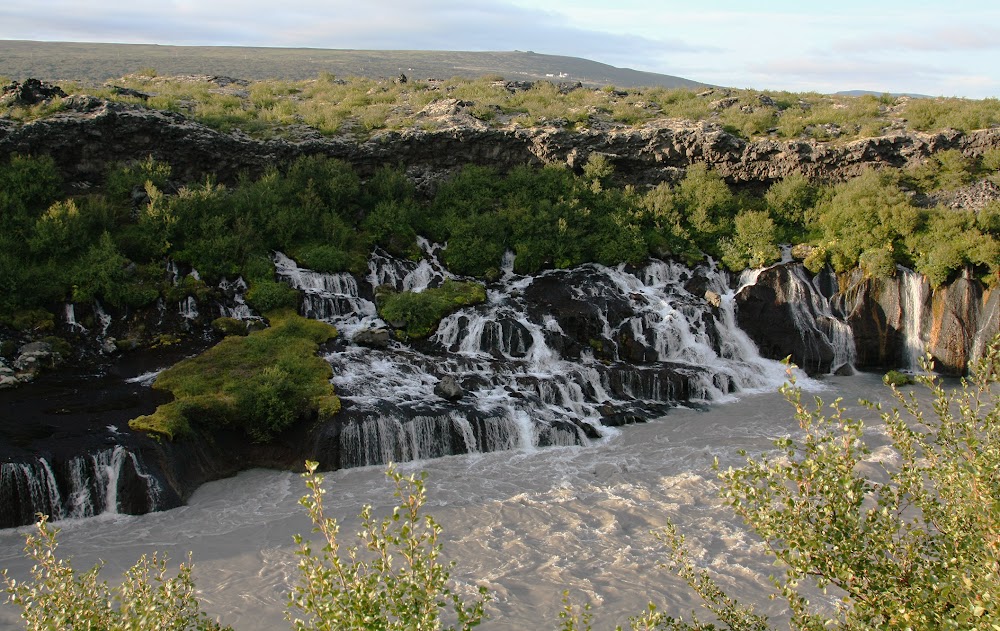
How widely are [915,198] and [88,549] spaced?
99.9ft

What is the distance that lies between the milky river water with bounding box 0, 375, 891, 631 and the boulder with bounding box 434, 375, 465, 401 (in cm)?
224

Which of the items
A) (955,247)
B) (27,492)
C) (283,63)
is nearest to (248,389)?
(27,492)

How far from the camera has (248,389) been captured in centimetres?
1844

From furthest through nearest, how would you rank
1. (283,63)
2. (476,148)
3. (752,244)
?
(283,63) < (476,148) < (752,244)

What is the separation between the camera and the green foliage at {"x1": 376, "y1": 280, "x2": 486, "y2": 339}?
80.1ft

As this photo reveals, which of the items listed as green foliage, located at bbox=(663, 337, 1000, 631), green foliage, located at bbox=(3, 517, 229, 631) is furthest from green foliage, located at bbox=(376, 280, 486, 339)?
green foliage, located at bbox=(663, 337, 1000, 631)

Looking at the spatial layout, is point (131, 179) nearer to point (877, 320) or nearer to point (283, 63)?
point (877, 320)

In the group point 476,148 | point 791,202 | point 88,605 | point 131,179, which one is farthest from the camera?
point 476,148

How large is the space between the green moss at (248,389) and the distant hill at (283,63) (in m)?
38.7

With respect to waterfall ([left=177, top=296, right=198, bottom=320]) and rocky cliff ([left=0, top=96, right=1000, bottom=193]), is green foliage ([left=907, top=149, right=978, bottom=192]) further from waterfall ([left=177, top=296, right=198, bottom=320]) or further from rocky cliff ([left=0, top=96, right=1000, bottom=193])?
waterfall ([left=177, top=296, right=198, bottom=320])

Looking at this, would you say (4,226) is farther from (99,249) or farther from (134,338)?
(134,338)

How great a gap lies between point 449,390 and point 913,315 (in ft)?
56.6

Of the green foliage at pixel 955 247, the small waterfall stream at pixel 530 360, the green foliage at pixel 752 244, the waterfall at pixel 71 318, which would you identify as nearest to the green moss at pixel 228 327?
the small waterfall stream at pixel 530 360

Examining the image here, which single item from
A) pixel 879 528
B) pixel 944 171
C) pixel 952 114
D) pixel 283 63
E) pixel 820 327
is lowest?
pixel 820 327
